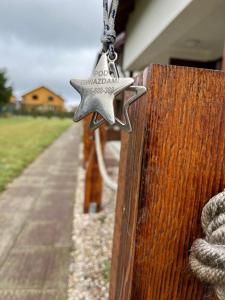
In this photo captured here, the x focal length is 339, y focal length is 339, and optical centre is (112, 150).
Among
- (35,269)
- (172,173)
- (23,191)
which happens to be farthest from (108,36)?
(23,191)

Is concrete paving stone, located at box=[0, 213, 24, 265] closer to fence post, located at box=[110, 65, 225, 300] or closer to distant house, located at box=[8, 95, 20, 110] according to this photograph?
distant house, located at box=[8, 95, 20, 110]

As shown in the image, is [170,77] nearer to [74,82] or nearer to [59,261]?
[74,82]

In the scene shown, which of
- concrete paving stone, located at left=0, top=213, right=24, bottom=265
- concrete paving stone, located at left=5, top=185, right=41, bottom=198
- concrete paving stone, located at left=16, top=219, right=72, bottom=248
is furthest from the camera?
concrete paving stone, located at left=5, top=185, right=41, bottom=198

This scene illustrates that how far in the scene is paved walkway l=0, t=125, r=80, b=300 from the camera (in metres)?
2.14

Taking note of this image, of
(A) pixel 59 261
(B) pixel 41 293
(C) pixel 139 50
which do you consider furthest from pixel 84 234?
(C) pixel 139 50

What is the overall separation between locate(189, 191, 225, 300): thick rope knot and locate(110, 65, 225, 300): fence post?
51 mm

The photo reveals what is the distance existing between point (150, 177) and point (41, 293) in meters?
1.61

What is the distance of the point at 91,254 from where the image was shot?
268cm

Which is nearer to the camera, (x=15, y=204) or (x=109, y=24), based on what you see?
(x=109, y=24)

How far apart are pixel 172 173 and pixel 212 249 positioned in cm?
19

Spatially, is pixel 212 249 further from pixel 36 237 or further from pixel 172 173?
pixel 36 237

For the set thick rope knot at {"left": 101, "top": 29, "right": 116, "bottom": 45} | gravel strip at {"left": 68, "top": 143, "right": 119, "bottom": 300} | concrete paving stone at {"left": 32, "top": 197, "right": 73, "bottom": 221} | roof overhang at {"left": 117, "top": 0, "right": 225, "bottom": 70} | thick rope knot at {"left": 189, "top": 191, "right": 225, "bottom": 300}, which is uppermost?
roof overhang at {"left": 117, "top": 0, "right": 225, "bottom": 70}

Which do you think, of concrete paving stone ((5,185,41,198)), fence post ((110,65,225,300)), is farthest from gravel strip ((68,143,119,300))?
fence post ((110,65,225,300))

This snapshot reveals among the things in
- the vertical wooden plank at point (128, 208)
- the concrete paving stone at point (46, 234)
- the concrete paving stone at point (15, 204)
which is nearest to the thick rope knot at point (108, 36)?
the vertical wooden plank at point (128, 208)
